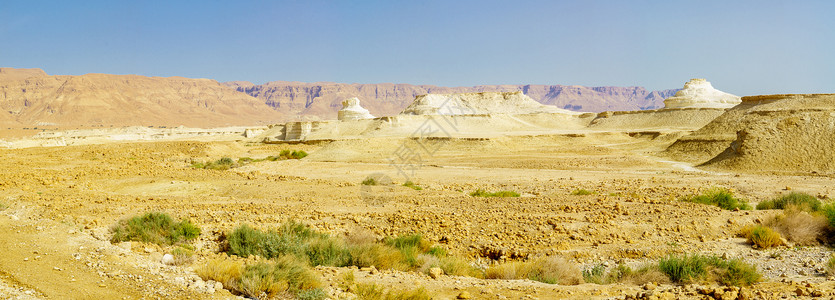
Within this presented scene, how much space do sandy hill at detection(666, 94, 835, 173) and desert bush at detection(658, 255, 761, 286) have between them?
56.0 ft

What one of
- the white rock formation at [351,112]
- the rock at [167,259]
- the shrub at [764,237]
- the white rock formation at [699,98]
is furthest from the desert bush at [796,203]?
the white rock formation at [351,112]

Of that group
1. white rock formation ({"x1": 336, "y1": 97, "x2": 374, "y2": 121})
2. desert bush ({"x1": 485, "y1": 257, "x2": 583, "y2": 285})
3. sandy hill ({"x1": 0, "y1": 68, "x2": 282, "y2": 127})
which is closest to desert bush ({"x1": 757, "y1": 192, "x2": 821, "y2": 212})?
desert bush ({"x1": 485, "y1": 257, "x2": 583, "y2": 285})

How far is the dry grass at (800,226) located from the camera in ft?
29.3

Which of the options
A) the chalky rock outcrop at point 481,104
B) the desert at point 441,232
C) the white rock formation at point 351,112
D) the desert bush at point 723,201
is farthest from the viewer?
the chalky rock outcrop at point 481,104

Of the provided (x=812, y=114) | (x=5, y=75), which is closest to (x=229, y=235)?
(x=812, y=114)

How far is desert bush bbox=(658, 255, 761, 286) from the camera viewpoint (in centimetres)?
653

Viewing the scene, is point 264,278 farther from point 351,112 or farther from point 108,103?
point 108,103

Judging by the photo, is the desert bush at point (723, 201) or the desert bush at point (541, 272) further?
the desert bush at point (723, 201)

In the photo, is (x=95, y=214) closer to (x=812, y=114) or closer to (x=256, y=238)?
(x=256, y=238)

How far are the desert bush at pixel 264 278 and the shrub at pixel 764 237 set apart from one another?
299 inches

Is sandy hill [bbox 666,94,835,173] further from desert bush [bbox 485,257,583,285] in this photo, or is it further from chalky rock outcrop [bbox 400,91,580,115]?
chalky rock outcrop [bbox 400,91,580,115]

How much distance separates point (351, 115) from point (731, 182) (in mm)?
63204

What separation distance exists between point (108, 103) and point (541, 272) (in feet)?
548

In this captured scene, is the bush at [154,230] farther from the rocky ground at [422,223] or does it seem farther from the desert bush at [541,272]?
the desert bush at [541,272]
